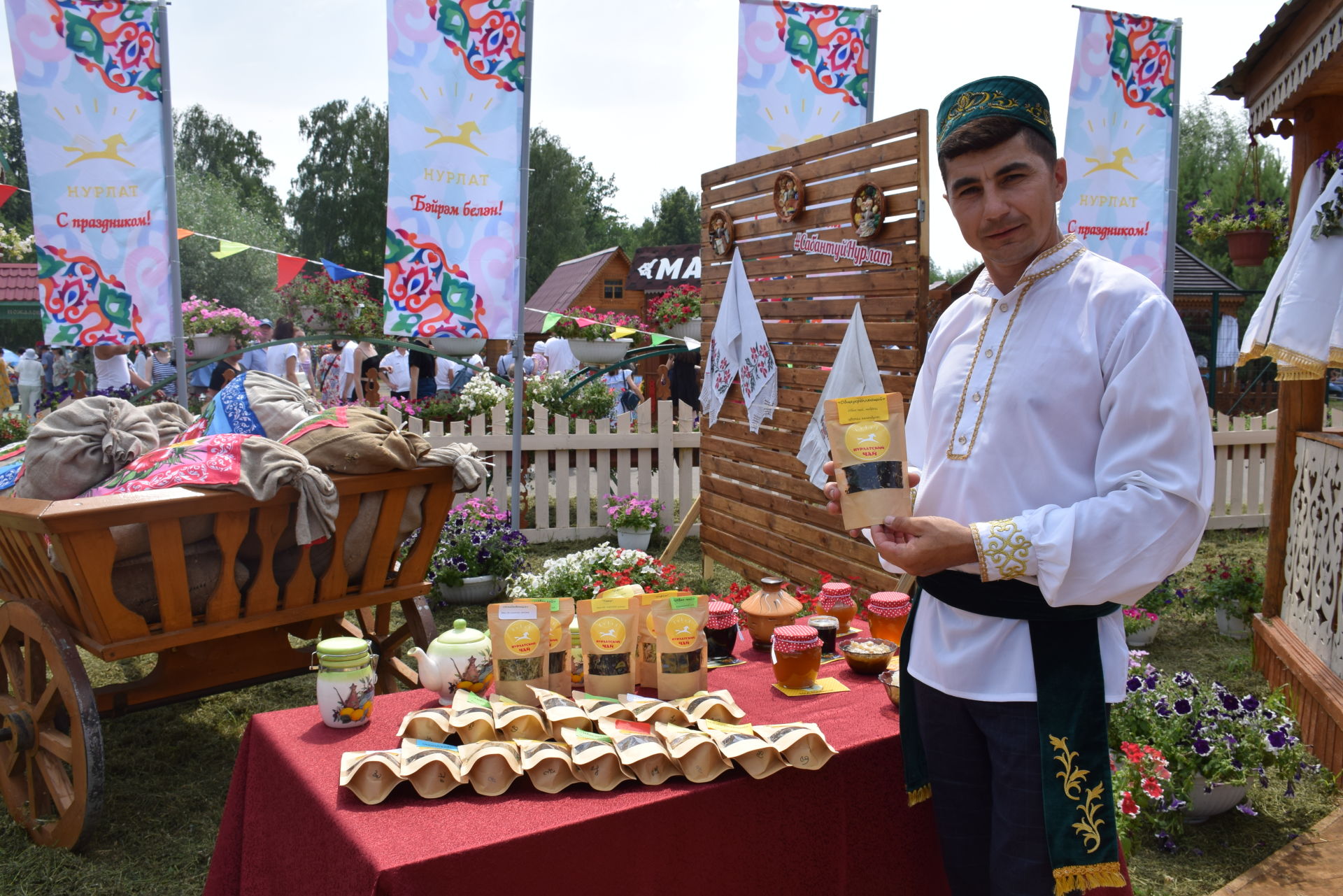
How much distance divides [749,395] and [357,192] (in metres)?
38.1

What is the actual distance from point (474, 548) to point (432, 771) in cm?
417

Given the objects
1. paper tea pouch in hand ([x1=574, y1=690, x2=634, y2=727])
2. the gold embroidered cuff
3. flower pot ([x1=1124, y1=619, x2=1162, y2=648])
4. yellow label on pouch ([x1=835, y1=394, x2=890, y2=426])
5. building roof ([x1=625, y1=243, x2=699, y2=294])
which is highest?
building roof ([x1=625, y1=243, x2=699, y2=294])

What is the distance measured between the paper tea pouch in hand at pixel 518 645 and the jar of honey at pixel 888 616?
97cm

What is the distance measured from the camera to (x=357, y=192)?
39156 mm

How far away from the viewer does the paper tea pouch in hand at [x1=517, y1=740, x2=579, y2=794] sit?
1.63 meters

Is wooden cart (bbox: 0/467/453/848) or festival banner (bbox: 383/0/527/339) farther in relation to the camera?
festival banner (bbox: 383/0/527/339)

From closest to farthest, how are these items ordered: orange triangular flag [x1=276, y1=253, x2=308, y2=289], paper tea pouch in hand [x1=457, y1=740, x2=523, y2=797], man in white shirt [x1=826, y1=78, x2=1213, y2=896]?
man in white shirt [x1=826, y1=78, x2=1213, y2=896], paper tea pouch in hand [x1=457, y1=740, x2=523, y2=797], orange triangular flag [x1=276, y1=253, x2=308, y2=289]

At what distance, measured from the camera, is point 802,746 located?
1.75 meters

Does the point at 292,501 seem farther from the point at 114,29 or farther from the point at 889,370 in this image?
the point at 114,29

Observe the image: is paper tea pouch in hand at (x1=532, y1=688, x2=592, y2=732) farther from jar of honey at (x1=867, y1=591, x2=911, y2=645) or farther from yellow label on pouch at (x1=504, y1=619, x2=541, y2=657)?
jar of honey at (x1=867, y1=591, x2=911, y2=645)

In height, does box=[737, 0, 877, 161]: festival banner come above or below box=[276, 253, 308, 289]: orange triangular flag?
above

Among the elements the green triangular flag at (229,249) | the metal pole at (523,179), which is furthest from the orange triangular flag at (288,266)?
the metal pole at (523,179)

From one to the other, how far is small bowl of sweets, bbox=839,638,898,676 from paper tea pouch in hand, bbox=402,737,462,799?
3.45 feet

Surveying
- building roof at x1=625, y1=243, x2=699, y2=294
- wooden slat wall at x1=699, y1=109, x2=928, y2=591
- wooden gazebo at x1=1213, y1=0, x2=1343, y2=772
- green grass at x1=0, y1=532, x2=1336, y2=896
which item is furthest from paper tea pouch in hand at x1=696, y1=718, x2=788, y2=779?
building roof at x1=625, y1=243, x2=699, y2=294
